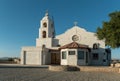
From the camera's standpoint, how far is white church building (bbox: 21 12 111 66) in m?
40.9

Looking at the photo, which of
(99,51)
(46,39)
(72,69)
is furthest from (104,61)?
(72,69)

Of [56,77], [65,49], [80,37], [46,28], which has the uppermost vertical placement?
[46,28]

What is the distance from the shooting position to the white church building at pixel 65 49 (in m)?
40.9

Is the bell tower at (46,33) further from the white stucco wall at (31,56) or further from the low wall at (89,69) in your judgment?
the low wall at (89,69)

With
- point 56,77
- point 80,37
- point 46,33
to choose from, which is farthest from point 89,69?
point 46,33

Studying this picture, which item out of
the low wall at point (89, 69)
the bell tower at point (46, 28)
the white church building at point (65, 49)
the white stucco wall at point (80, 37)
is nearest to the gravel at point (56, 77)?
the low wall at point (89, 69)

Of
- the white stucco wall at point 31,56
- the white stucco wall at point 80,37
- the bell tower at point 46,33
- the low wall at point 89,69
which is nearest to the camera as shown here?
the low wall at point 89,69

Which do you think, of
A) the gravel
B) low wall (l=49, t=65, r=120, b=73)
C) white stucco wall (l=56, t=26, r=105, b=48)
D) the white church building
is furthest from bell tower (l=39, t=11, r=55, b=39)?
the gravel

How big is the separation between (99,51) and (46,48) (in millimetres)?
10367

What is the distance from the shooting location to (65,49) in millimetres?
41469

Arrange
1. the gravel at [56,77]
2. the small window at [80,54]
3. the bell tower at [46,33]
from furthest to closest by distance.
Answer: the bell tower at [46,33] < the small window at [80,54] < the gravel at [56,77]

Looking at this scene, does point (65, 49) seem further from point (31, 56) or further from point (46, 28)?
point (46, 28)

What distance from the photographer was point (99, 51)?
151ft

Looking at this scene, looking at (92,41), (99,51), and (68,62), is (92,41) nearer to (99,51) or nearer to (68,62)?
(99,51)
